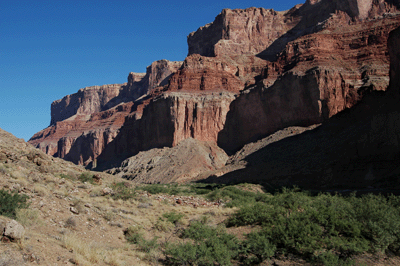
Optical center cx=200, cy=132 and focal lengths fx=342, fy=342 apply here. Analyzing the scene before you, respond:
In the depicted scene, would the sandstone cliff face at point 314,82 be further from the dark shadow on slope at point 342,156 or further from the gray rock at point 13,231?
the gray rock at point 13,231

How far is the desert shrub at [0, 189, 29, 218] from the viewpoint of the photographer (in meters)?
10.1

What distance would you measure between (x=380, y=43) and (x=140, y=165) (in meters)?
50.5

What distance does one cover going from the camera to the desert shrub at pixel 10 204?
33.3 ft

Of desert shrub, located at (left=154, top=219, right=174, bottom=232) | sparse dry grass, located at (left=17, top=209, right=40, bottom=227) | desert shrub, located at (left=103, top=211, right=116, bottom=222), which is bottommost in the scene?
desert shrub, located at (left=154, top=219, right=174, bottom=232)

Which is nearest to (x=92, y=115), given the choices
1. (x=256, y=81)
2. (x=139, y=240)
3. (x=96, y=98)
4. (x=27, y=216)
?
(x=96, y=98)

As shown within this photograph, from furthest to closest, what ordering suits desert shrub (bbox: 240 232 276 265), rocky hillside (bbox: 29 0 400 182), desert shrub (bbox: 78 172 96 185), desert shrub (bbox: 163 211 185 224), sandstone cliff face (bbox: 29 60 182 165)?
1. sandstone cliff face (bbox: 29 60 182 165)
2. rocky hillside (bbox: 29 0 400 182)
3. desert shrub (bbox: 78 172 96 185)
4. desert shrub (bbox: 163 211 185 224)
5. desert shrub (bbox: 240 232 276 265)

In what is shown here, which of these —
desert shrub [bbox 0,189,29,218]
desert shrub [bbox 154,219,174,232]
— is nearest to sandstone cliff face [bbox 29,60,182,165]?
desert shrub [bbox 154,219,174,232]

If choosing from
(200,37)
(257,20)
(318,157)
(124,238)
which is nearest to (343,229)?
(124,238)

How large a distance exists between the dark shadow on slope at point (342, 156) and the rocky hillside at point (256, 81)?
228 inches

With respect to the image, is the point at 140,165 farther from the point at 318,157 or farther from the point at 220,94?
the point at 318,157

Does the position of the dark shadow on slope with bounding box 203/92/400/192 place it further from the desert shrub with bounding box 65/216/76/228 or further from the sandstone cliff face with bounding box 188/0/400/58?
the sandstone cliff face with bounding box 188/0/400/58

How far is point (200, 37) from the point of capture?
12469 cm

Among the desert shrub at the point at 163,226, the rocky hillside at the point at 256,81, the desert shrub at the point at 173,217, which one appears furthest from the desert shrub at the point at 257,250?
the rocky hillside at the point at 256,81

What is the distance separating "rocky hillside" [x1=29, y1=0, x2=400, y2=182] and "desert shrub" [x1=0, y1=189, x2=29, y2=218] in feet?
151
